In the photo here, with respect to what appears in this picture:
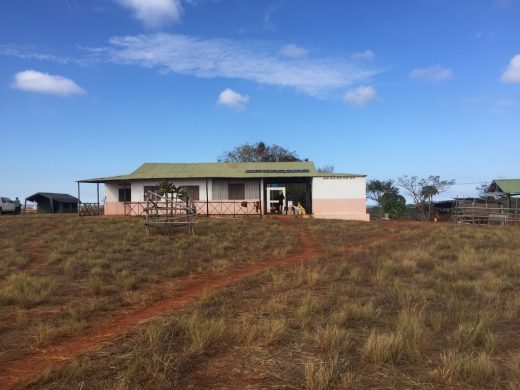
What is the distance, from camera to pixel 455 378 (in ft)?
14.9

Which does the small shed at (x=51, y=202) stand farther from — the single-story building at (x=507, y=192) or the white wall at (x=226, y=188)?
the single-story building at (x=507, y=192)

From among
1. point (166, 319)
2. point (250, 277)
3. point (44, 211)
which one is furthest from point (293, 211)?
point (44, 211)

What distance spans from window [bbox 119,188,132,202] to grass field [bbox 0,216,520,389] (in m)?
17.6

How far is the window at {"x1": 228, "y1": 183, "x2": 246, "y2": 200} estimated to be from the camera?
3126 centimetres

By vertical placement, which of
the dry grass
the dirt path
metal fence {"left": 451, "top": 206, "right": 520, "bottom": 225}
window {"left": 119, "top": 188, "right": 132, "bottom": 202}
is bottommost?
the dirt path

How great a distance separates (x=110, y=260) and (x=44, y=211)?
142 feet

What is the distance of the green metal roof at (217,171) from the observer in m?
30.5

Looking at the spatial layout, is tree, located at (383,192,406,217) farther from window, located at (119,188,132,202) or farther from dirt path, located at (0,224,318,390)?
dirt path, located at (0,224,318,390)

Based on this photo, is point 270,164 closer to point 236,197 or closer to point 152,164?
point 236,197

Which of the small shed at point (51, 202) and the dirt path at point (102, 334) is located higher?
the small shed at point (51, 202)

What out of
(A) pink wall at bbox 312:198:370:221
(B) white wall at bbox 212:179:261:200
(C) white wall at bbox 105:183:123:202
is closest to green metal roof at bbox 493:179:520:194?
(A) pink wall at bbox 312:198:370:221

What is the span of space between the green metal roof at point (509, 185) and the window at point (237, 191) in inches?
868

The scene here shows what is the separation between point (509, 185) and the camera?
4031cm

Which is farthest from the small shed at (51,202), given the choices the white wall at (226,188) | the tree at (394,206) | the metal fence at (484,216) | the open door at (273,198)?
the metal fence at (484,216)
